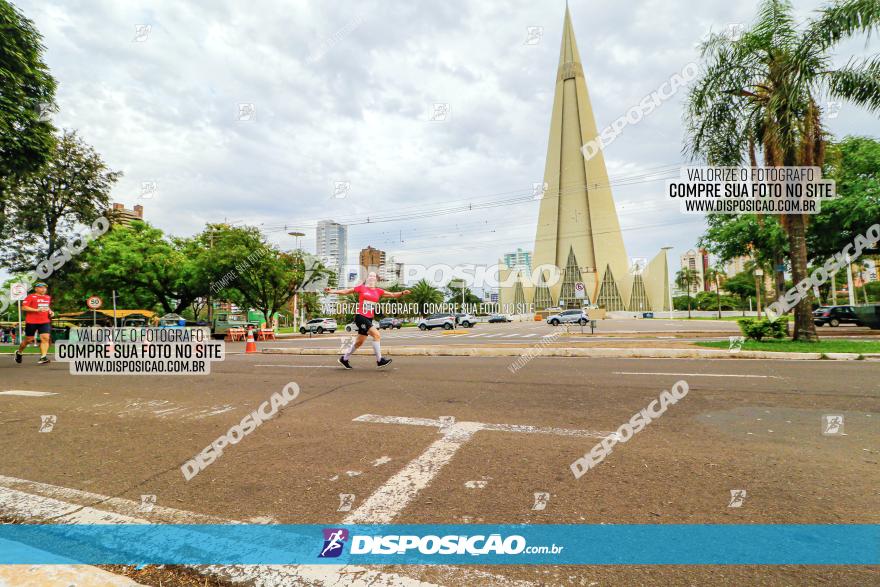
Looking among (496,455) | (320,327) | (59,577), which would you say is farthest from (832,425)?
(320,327)

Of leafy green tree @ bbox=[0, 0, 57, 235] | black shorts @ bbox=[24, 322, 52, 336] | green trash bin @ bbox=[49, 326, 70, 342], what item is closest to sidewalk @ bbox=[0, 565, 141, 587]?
black shorts @ bbox=[24, 322, 52, 336]

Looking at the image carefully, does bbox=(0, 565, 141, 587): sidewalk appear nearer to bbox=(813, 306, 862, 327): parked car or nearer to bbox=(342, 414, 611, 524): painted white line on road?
bbox=(342, 414, 611, 524): painted white line on road

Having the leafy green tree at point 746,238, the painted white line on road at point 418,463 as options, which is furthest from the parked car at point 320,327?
the painted white line on road at point 418,463

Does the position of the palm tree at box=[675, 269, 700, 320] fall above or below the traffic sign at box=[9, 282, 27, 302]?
above

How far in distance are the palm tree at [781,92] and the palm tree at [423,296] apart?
5294cm

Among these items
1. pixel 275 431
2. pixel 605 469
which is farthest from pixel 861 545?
pixel 275 431

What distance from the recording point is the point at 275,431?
426 centimetres

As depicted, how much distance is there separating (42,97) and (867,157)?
3034cm

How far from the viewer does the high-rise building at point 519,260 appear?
104 m

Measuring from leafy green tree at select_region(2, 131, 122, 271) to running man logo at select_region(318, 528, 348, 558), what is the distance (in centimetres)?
2866

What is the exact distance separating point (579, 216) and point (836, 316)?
62.0 metres

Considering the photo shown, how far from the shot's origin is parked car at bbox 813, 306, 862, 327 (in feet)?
87.5

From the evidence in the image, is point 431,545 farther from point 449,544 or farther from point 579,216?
point 579,216

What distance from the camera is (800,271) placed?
1227 cm
